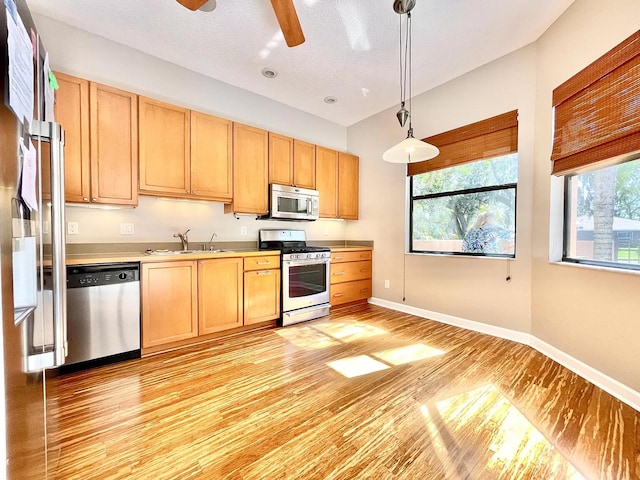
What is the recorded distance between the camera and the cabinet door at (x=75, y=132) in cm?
222

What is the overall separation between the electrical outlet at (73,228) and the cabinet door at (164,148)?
627mm

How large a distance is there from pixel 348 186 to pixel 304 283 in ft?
5.98

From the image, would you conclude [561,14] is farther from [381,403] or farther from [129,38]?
[129,38]

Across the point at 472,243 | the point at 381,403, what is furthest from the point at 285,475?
the point at 472,243

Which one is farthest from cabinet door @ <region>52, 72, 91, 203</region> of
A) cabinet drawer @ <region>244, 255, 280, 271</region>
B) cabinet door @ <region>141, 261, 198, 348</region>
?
cabinet drawer @ <region>244, 255, 280, 271</region>

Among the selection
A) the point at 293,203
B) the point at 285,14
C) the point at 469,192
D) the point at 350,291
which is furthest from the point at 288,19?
the point at 350,291

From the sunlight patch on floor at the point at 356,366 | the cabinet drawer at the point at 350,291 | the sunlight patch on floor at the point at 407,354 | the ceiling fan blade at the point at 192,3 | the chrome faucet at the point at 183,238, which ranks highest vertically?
the ceiling fan blade at the point at 192,3

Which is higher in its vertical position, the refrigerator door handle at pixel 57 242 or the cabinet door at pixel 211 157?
the cabinet door at pixel 211 157

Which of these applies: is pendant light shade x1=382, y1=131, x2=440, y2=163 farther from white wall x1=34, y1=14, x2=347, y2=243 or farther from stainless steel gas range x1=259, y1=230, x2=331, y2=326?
white wall x1=34, y1=14, x2=347, y2=243

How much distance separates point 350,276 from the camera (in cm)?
411

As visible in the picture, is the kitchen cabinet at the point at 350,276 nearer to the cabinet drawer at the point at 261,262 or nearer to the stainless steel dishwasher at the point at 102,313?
the cabinet drawer at the point at 261,262

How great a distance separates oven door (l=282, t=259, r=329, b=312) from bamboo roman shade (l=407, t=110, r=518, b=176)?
6.27ft

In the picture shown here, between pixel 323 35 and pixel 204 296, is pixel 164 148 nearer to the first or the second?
pixel 204 296

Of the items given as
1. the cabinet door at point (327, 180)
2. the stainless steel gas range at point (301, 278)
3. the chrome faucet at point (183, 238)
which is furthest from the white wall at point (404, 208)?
the chrome faucet at point (183, 238)
